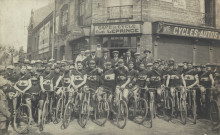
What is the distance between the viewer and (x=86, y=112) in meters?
5.45

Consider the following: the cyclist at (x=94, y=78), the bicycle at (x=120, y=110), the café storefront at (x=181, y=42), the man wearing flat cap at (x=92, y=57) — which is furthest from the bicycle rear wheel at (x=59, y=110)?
the café storefront at (x=181, y=42)

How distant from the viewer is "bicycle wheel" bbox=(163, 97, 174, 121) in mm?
5992

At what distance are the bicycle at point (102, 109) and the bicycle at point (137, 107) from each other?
33.6 inches

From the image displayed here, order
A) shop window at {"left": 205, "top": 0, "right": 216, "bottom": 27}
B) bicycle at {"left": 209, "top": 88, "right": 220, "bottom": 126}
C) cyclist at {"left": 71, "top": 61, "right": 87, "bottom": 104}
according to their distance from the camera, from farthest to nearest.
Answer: shop window at {"left": 205, "top": 0, "right": 216, "bottom": 27}
cyclist at {"left": 71, "top": 61, "right": 87, "bottom": 104}
bicycle at {"left": 209, "top": 88, "right": 220, "bottom": 126}

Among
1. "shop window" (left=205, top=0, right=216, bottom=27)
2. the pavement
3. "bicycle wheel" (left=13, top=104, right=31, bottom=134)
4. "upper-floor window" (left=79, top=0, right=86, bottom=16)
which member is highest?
"upper-floor window" (left=79, top=0, right=86, bottom=16)

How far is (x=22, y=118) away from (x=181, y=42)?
7.88m

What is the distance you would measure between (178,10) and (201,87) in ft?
15.5

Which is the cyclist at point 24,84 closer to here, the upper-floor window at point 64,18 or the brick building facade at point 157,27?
the brick building facade at point 157,27

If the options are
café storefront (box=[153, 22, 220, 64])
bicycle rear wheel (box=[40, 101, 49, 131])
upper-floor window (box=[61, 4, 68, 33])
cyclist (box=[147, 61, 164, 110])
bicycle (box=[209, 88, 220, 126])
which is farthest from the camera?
upper-floor window (box=[61, 4, 68, 33])

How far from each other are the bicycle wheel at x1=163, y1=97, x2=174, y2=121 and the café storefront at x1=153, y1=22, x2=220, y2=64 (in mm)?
3545

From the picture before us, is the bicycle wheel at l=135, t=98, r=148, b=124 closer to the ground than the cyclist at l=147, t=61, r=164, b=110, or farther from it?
closer to the ground

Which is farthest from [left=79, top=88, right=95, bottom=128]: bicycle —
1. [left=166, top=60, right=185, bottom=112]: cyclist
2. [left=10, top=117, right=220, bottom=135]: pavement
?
[left=166, top=60, right=185, bottom=112]: cyclist

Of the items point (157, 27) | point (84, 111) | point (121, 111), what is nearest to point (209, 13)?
point (157, 27)

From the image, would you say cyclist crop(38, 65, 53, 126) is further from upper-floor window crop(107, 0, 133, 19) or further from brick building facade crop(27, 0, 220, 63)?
upper-floor window crop(107, 0, 133, 19)
